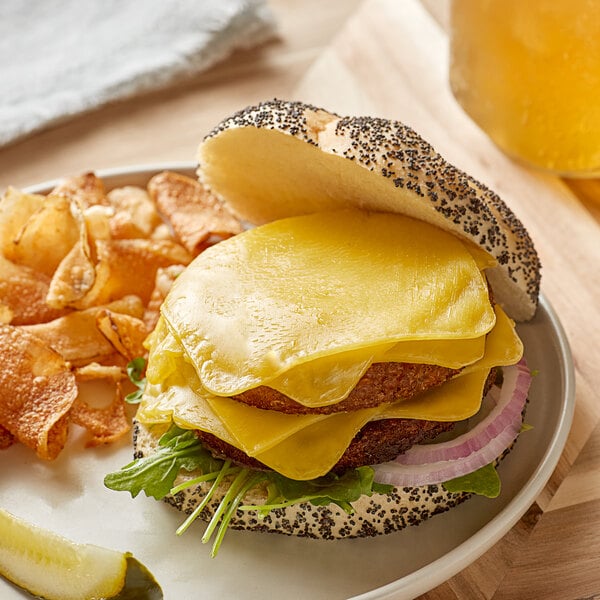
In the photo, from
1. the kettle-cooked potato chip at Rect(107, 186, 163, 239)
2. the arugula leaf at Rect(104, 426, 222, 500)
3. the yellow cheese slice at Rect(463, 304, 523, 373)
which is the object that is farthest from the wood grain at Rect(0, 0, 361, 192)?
the yellow cheese slice at Rect(463, 304, 523, 373)

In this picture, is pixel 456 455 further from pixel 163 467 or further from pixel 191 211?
pixel 191 211

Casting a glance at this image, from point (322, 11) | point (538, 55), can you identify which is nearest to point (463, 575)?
point (538, 55)

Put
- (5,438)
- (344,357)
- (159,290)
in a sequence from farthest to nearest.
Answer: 1. (159,290)
2. (5,438)
3. (344,357)

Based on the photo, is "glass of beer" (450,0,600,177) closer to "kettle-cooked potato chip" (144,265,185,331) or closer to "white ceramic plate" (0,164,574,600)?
"white ceramic plate" (0,164,574,600)

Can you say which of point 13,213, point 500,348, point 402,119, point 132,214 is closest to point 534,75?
point 402,119

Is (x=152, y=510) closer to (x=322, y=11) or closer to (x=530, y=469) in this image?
(x=530, y=469)
